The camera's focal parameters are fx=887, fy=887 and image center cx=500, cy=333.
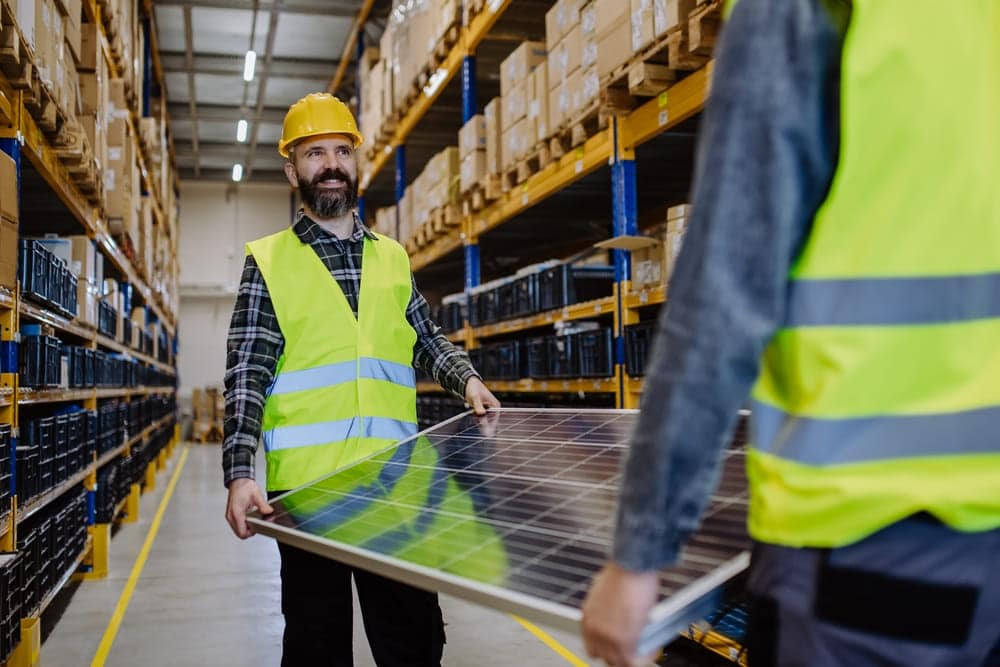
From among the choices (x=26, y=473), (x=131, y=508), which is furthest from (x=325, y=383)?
(x=131, y=508)

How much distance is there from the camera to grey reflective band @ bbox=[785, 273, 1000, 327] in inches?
39.8

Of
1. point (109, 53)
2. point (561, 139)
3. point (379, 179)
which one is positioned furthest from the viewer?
point (379, 179)

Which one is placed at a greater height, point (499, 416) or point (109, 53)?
point (109, 53)

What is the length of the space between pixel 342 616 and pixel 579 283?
3.84 m

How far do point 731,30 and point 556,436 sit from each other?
129cm

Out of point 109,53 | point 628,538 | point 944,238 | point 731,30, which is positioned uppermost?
point 109,53

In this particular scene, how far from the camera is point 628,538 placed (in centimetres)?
107

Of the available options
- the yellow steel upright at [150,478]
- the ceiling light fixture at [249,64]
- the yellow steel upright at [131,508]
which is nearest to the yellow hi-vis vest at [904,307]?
the yellow steel upright at [131,508]

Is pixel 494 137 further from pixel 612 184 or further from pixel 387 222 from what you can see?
pixel 387 222

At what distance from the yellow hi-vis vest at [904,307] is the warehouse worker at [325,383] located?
181 centimetres

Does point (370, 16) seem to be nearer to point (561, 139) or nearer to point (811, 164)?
point (561, 139)

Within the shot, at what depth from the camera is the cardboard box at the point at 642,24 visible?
437 cm

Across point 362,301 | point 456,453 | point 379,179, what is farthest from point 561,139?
point 379,179

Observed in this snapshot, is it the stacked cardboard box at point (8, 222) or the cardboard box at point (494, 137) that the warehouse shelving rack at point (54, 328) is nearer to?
the stacked cardboard box at point (8, 222)
